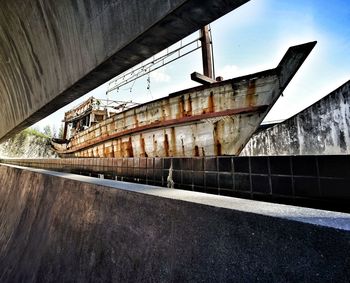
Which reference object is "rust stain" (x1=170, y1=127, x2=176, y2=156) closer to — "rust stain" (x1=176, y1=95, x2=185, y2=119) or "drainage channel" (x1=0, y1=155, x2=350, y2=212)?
"rust stain" (x1=176, y1=95, x2=185, y2=119)

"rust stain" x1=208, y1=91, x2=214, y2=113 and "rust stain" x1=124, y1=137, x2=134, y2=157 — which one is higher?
"rust stain" x1=208, y1=91, x2=214, y2=113

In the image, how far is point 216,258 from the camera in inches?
36.7

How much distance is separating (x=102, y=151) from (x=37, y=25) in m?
5.66

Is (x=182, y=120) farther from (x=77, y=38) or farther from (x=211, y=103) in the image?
(x=77, y=38)

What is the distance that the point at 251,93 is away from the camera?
399 cm

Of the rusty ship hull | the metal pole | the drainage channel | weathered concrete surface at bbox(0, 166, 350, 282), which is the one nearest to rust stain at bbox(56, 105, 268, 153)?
the rusty ship hull

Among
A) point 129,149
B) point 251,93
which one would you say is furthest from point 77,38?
point 129,149

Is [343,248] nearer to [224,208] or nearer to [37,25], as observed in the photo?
[224,208]

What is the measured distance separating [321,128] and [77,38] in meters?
5.21

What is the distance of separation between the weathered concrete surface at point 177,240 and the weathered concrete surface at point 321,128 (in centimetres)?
458

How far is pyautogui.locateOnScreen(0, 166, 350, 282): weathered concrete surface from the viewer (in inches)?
28.6

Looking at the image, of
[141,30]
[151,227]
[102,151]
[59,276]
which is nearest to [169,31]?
[141,30]

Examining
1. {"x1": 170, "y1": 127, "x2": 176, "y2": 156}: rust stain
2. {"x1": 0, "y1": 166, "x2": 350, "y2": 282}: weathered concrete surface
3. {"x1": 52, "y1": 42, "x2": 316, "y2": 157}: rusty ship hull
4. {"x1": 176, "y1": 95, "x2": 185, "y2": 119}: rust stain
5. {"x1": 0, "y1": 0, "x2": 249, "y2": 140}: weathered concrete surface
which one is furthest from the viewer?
{"x1": 170, "y1": 127, "x2": 176, "y2": 156}: rust stain

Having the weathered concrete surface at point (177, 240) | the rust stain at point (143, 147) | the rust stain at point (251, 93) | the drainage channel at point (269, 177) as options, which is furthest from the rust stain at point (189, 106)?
the weathered concrete surface at point (177, 240)
